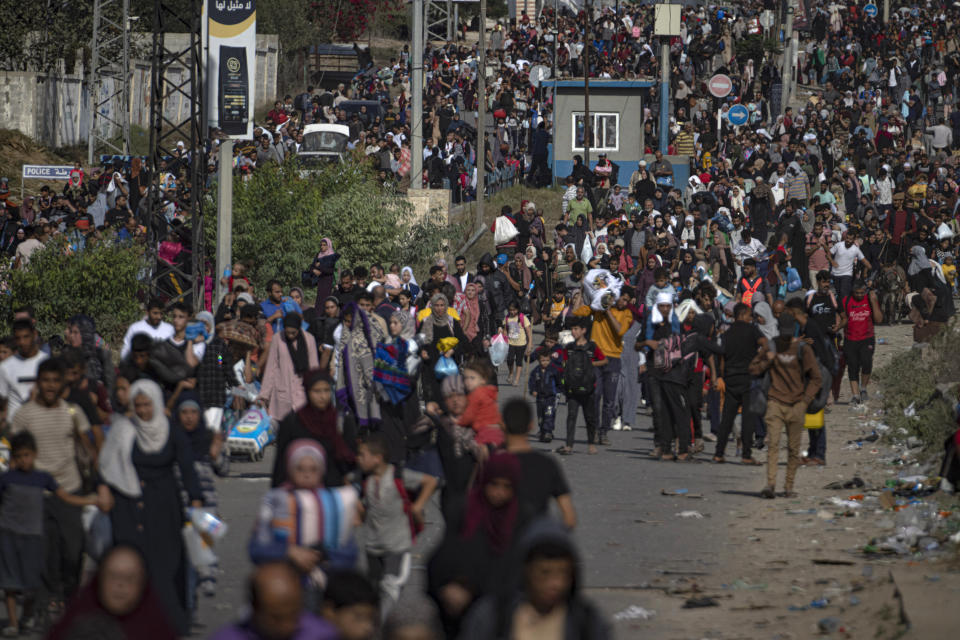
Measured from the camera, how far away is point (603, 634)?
5480 millimetres

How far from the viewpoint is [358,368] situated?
47.9 feet

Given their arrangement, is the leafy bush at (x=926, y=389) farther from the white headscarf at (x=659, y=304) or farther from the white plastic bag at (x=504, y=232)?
the white plastic bag at (x=504, y=232)

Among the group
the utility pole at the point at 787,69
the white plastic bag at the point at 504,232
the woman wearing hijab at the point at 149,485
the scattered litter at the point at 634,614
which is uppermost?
the utility pole at the point at 787,69

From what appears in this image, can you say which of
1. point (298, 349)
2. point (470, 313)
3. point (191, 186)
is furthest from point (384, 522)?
point (191, 186)

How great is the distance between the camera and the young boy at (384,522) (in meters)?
8.47

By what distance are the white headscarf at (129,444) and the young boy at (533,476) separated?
6.83ft

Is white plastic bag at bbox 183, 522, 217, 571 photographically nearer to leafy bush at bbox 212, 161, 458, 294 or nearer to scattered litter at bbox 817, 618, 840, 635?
scattered litter at bbox 817, 618, 840, 635

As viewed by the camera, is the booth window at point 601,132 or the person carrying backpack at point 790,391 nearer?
the person carrying backpack at point 790,391

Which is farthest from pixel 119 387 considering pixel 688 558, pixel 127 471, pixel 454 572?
pixel 454 572

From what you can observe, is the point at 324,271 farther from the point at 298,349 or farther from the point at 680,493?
the point at 680,493

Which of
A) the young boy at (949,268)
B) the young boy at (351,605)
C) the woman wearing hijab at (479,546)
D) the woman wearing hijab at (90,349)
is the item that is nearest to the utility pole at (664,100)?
the young boy at (949,268)

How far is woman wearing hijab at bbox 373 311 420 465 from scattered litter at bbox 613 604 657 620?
4163mm

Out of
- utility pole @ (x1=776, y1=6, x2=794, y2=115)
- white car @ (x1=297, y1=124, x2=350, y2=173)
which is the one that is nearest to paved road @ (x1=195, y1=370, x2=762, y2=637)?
white car @ (x1=297, y1=124, x2=350, y2=173)

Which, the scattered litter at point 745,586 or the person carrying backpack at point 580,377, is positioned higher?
the person carrying backpack at point 580,377
